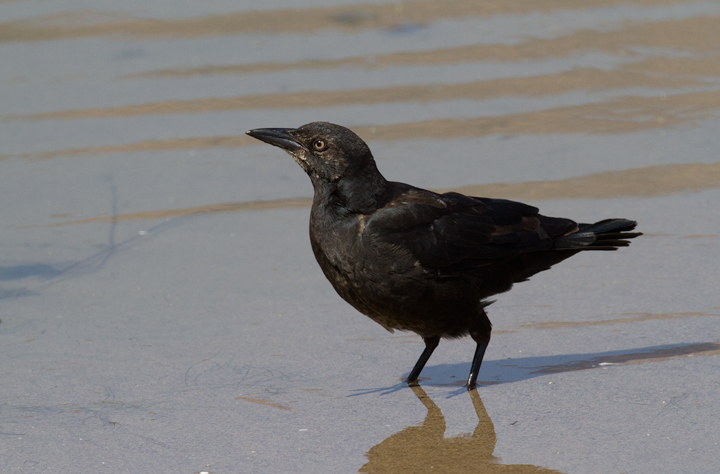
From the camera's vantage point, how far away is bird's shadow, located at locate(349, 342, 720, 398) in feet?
13.1

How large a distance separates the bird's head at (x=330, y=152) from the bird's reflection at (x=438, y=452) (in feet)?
3.58

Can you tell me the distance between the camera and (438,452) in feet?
11.3

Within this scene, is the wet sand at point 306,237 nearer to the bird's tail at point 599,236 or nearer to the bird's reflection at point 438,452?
the bird's reflection at point 438,452

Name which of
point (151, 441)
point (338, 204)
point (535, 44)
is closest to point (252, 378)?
point (151, 441)

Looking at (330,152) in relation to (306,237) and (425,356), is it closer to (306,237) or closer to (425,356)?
(425,356)

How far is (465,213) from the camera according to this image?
13.3 ft

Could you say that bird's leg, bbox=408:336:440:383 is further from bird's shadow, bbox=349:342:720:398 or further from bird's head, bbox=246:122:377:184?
bird's head, bbox=246:122:377:184

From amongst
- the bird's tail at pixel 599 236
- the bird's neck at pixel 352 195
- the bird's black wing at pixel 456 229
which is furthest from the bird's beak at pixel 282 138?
the bird's tail at pixel 599 236

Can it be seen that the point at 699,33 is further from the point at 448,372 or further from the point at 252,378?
the point at 252,378

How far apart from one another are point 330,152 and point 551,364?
1360 millimetres

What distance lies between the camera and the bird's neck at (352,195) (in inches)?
151

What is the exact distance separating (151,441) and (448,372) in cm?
141

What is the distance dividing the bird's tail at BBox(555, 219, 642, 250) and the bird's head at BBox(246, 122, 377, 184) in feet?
3.20

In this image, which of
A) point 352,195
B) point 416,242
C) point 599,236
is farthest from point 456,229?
point 599,236
